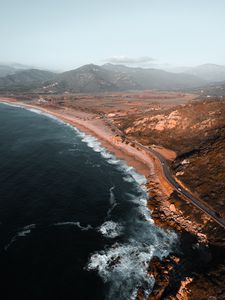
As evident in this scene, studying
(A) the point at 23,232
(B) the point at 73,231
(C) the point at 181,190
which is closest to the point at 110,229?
(B) the point at 73,231

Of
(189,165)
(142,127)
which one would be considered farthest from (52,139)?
(189,165)

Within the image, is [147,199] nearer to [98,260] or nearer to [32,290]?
[98,260]

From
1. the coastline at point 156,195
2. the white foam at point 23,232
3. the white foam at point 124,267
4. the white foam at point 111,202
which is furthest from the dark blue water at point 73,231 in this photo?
the coastline at point 156,195

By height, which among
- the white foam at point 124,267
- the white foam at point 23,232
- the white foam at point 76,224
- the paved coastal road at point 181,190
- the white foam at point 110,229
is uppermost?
the paved coastal road at point 181,190

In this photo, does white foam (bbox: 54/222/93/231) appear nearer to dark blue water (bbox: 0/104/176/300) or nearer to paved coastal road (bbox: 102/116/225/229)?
dark blue water (bbox: 0/104/176/300)

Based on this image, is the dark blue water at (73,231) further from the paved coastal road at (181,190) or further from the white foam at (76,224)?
the paved coastal road at (181,190)
